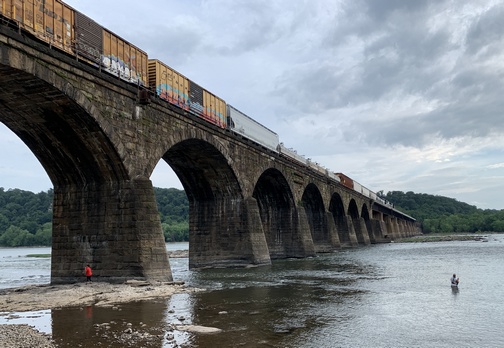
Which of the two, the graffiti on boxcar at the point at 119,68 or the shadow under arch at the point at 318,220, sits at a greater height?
the graffiti on boxcar at the point at 119,68

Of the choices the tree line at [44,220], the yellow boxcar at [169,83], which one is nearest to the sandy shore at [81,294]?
the yellow boxcar at [169,83]

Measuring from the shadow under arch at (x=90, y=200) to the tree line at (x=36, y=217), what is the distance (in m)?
109

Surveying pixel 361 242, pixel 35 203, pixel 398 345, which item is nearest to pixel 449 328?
pixel 398 345

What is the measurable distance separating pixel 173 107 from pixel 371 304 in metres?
16.8

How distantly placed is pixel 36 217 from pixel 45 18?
137 meters

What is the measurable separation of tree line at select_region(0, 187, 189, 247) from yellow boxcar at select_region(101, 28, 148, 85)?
108462 mm

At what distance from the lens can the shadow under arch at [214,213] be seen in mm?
37000

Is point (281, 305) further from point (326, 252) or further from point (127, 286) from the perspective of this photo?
point (326, 252)

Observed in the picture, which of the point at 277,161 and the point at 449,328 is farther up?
the point at 277,161

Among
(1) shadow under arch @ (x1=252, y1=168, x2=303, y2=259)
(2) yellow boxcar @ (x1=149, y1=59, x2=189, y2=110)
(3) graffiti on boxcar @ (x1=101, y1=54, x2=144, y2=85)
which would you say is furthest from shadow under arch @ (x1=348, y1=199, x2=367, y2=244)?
(3) graffiti on boxcar @ (x1=101, y1=54, x2=144, y2=85)

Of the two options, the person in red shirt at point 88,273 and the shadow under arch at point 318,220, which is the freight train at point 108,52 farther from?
the shadow under arch at point 318,220

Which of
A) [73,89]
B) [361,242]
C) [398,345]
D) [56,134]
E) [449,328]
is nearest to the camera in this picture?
[398,345]

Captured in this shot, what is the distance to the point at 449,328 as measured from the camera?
14148 mm

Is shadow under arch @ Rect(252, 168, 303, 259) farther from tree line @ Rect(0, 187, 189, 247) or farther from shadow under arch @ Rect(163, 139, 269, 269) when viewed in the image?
tree line @ Rect(0, 187, 189, 247)
